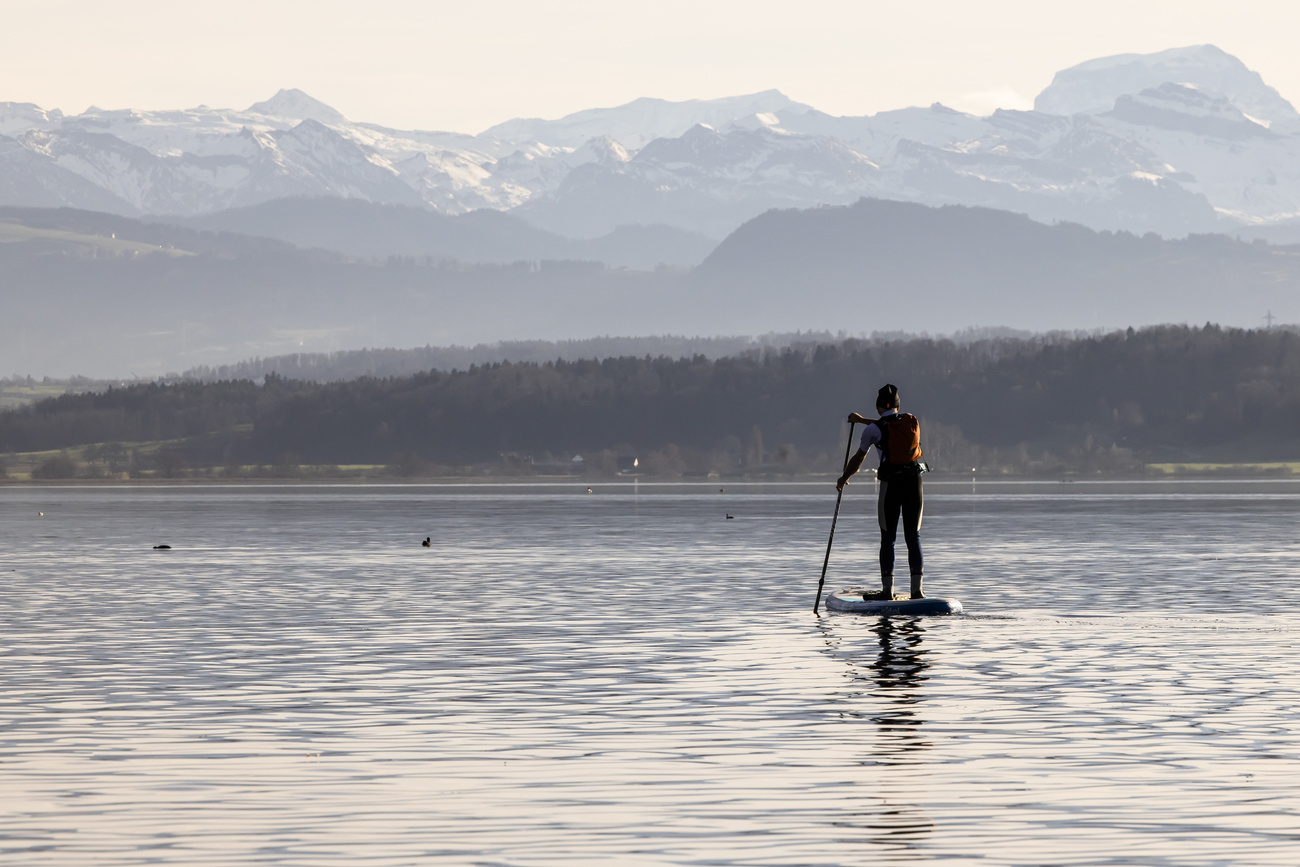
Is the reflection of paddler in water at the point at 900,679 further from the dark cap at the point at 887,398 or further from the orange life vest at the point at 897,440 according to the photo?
the dark cap at the point at 887,398

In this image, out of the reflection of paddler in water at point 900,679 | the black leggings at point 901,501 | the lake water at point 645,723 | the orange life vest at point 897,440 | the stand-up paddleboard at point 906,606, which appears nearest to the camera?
the lake water at point 645,723

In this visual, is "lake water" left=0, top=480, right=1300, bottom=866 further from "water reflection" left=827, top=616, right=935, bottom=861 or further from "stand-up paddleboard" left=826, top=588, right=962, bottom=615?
"stand-up paddleboard" left=826, top=588, right=962, bottom=615

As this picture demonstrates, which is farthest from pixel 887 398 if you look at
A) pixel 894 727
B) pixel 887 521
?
pixel 894 727

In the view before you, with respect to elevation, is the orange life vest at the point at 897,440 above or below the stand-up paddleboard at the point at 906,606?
above

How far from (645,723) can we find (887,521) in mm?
14357

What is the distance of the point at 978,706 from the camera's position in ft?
80.6

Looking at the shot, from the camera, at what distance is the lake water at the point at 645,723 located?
16391mm

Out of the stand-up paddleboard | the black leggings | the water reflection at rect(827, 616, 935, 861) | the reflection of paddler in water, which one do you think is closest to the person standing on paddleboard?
the black leggings

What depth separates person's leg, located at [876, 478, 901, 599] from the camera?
36.3m

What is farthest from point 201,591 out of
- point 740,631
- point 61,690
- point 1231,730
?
point 1231,730

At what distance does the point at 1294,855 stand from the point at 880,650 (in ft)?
54.9

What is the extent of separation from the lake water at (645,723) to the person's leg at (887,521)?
1133 mm

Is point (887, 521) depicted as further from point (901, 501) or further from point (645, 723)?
point (645, 723)

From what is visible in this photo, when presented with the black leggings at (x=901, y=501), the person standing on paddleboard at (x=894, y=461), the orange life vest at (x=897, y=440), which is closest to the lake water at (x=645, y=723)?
the black leggings at (x=901, y=501)
